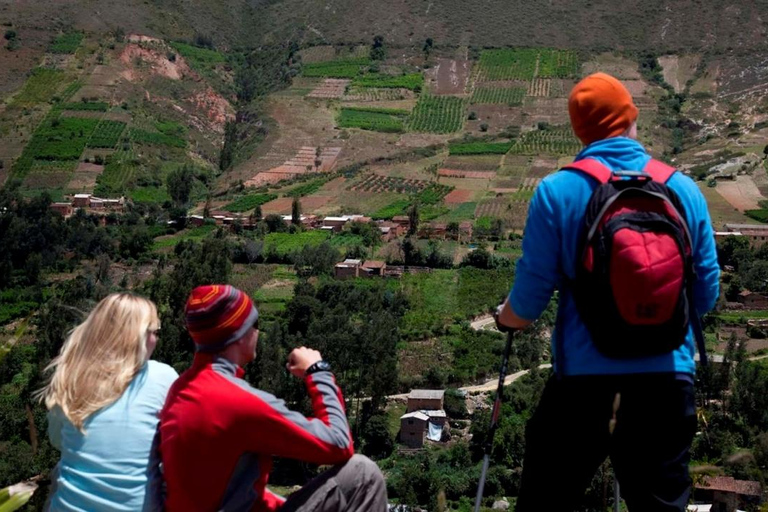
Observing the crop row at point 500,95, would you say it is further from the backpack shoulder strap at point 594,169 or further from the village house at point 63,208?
the backpack shoulder strap at point 594,169

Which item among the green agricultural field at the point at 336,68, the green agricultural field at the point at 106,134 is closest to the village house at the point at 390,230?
the green agricultural field at the point at 106,134

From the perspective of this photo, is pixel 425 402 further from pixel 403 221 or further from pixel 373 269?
pixel 403 221

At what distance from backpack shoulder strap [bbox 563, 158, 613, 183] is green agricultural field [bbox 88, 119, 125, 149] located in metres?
59.1

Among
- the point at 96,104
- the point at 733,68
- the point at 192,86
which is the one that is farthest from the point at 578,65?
the point at 96,104

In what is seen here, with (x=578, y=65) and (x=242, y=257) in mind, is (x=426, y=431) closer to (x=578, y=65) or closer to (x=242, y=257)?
(x=242, y=257)

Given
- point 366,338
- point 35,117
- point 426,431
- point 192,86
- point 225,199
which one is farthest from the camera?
point 192,86

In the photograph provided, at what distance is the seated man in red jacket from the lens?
10.8ft

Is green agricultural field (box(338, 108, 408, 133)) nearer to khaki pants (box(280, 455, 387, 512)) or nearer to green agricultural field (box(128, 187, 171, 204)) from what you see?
green agricultural field (box(128, 187, 171, 204))

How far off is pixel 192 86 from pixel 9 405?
167 ft

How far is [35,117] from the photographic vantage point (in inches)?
2466

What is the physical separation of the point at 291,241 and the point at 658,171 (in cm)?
4261

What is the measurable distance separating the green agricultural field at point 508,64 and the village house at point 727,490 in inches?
2303

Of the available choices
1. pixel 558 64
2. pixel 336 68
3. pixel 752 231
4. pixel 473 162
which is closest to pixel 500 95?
pixel 558 64

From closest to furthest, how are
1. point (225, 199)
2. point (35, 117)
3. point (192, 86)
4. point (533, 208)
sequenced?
point (533, 208), point (225, 199), point (35, 117), point (192, 86)
